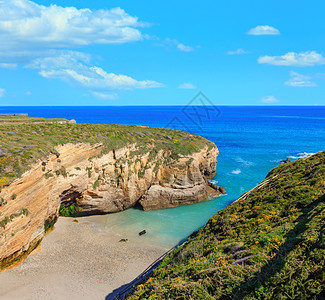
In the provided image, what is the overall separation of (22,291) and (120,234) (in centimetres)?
1134

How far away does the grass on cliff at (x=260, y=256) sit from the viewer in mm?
8906

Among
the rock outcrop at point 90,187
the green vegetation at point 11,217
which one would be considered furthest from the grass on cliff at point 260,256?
the rock outcrop at point 90,187

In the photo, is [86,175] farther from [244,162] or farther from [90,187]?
[244,162]

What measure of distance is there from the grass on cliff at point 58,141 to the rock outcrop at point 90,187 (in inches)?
29.6

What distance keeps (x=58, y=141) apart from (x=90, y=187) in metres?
6.76

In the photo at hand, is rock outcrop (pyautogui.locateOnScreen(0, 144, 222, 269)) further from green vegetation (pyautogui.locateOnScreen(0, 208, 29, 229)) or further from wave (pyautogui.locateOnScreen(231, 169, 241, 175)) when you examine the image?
wave (pyautogui.locateOnScreen(231, 169, 241, 175))

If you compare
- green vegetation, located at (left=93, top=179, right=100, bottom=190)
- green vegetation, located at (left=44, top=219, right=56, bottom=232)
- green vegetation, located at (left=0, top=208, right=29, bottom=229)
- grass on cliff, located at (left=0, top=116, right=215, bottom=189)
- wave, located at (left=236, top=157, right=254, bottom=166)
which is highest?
grass on cliff, located at (left=0, top=116, right=215, bottom=189)

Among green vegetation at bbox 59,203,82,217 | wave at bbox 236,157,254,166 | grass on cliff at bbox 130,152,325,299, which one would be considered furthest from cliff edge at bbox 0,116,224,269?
grass on cliff at bbox 130,152,325,299

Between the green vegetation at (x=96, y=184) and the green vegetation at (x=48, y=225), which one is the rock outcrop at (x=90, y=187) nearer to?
the green vegetation at (x=96, y=184)

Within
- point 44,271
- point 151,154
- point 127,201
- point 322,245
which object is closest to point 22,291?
point 44,271

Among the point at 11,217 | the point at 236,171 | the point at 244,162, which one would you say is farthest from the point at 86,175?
the point at 244,162

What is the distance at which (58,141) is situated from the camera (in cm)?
2920

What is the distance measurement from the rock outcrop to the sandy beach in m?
1.57

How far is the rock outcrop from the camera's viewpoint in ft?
71.0
